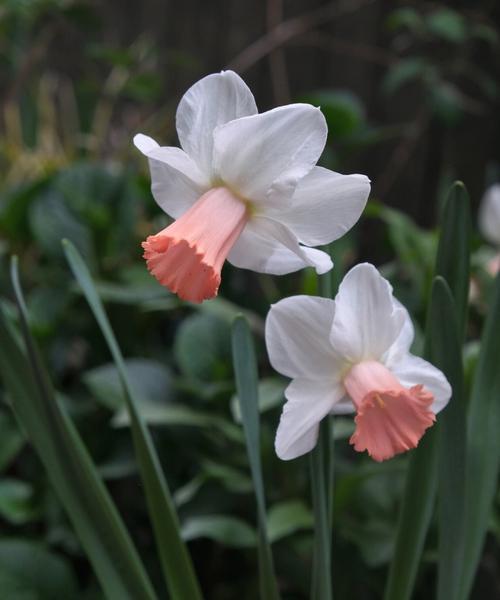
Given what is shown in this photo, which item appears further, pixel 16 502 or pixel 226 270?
pixel 226 270

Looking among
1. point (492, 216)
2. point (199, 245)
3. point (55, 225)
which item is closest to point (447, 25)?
point (492, 216)

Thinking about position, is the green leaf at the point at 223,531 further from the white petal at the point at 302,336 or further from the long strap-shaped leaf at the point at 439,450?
the white petal at the point at 302,336

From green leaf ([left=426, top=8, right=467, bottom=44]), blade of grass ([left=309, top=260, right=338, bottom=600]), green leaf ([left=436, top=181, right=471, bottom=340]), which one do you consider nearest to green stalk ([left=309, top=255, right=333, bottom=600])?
blade of grass ([left=309, top=260, right=338, bottom=600])

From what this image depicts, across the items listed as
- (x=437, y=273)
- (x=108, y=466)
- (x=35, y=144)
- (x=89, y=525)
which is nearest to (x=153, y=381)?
(x=108, y=466)

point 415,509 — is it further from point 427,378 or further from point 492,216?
point 492,216

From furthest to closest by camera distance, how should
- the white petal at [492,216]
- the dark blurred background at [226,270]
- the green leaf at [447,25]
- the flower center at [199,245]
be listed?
the green leaf at [447,25]
the white petal at [492,216]
the dark blurred background at [226,270]
the flower center at [199,245]

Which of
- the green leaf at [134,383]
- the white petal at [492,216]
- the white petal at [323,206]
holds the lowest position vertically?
the green leaf at [134,383]

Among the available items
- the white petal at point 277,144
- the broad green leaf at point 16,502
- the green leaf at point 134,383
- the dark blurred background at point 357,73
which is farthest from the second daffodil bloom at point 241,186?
the dark blurred background at point 357,73

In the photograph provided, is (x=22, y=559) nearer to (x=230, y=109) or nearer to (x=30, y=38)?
(x=230, y=109)
